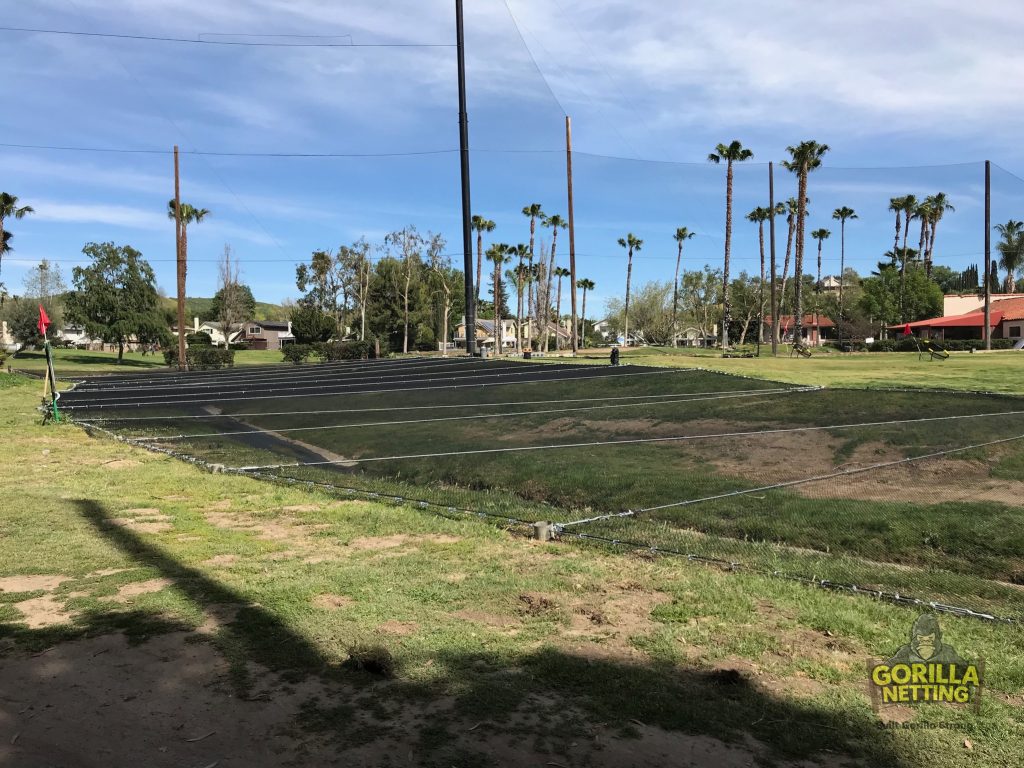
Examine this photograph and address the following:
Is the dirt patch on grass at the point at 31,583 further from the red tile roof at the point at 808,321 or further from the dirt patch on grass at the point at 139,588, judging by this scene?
the red tile roof at the point at 808,321

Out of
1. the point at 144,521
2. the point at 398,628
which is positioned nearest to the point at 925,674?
the point at 398,628

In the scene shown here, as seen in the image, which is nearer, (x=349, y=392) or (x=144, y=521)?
(x=144, y=521)

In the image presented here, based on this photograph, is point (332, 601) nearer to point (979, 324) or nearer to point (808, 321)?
point (979, 324)

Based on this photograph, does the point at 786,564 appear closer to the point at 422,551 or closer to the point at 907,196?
the point at 422,551

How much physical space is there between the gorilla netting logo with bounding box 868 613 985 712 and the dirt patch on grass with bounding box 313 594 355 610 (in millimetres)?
2746

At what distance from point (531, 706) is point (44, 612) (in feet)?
9.18

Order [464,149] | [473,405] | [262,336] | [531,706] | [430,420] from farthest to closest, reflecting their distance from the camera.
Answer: [262,336] → [464,149] → [473,405] → [430,420] → [531,706]

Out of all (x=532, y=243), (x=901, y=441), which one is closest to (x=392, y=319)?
(x=532, y=243)

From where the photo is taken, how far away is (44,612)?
13.5ft

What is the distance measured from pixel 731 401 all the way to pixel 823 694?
9874mm

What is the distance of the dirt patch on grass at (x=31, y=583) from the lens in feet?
14.8

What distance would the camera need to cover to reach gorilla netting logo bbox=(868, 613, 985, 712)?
10.7 ft

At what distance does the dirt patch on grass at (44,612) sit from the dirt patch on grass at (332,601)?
1.27 meters

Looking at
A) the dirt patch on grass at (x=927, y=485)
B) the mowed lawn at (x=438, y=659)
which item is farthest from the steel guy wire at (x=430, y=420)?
the mowed lawn at (x=438, y=659)
